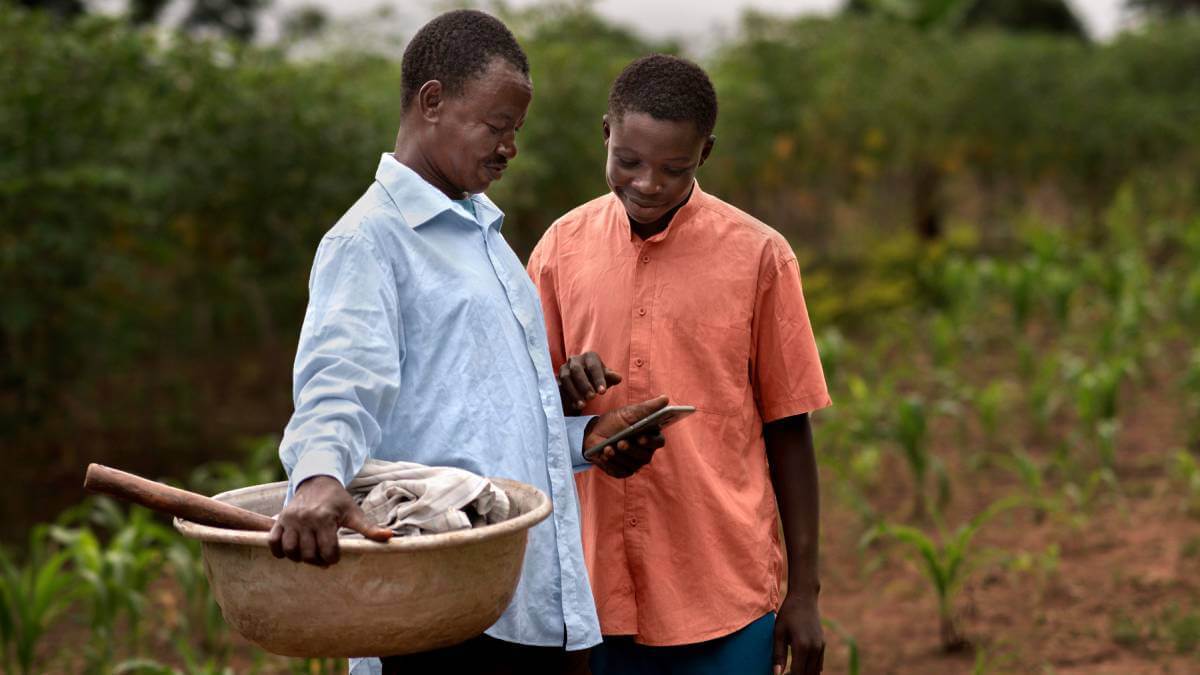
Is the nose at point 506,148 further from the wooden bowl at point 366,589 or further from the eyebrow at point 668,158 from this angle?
the wooden bowl at point 366,589

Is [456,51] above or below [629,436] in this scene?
above

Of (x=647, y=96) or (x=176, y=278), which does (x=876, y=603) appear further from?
(x=176, y=278)

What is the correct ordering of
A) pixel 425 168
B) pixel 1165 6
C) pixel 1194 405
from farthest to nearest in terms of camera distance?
pixel 1165 6 → pixel 1194 405 → pixel 425 168

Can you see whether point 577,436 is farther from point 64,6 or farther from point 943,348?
point 64,6

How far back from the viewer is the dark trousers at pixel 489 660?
6.66 ft

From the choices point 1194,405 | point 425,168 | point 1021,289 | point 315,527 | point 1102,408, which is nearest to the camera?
point 315,527

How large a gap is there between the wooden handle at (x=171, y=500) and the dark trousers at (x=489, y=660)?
1.20 feet

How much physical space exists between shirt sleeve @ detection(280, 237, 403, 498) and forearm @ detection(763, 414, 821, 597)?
0.80 metres

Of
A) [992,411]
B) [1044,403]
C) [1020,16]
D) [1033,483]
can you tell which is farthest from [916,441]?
[1020,16]

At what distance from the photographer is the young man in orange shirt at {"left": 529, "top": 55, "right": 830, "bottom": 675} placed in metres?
2.35

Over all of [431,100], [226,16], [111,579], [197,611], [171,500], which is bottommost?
[197,611]

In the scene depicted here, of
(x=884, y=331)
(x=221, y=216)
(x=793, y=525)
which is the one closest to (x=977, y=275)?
(x=884, y=331)

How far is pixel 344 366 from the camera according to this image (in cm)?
183

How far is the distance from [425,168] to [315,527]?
0.65 metres
